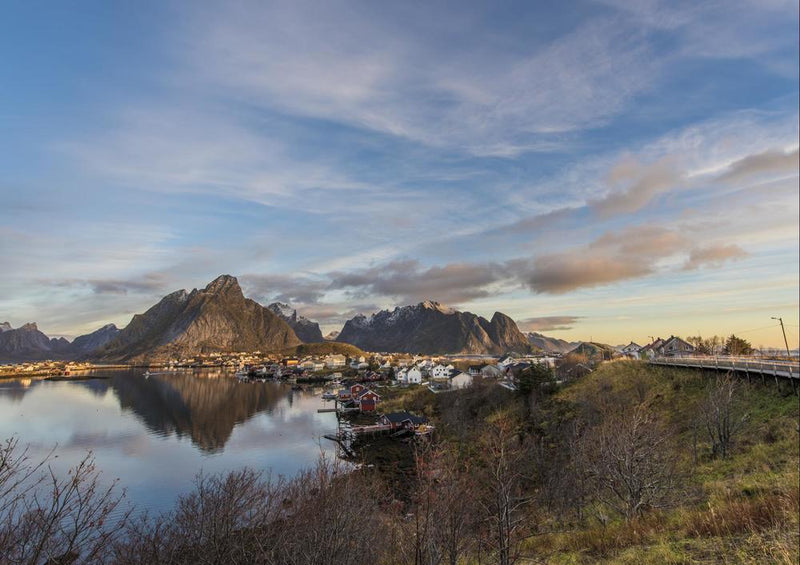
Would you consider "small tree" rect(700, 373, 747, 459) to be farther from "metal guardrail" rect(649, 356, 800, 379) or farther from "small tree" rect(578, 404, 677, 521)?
"metal guardrail" rect(649, 356, 800, 379)

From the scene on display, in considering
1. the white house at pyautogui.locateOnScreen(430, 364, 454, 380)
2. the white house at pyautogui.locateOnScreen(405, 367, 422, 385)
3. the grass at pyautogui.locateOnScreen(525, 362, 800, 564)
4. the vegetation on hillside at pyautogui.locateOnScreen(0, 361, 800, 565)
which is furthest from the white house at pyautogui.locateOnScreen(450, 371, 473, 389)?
the grass at pyautogui.locateOnScreen(525, 362, 800, 564)

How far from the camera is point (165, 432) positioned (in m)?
64.4

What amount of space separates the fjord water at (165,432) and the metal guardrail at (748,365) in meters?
35.4

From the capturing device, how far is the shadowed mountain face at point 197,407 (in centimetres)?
6450

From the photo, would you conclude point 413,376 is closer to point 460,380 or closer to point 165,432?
point 460,380

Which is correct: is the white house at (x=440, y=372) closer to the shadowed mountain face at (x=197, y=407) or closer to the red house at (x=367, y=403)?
the shadowed mountain face at (x=197, y=407)

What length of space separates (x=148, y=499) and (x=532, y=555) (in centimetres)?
3344

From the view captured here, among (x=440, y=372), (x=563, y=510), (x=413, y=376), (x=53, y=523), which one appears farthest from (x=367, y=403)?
(x=53, y=523)

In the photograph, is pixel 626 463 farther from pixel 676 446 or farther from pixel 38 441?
pixel 38 441

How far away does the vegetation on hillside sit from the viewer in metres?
11.5

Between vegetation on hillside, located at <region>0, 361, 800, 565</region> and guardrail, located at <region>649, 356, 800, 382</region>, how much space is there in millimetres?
1154

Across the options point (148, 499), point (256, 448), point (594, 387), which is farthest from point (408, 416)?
point (148, 499)

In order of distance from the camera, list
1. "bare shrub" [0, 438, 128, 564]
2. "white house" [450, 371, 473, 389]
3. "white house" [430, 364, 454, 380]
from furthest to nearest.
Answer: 1. "white house" [430, 364, 454, 380]
2. "white house" [450, 371, 473, 389]
3. "bare shrub" [0, 438, 128, 564]

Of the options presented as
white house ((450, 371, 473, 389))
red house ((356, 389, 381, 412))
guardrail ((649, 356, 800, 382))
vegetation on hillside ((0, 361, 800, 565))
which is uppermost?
guardrail ((649, 356, 800, 382))
